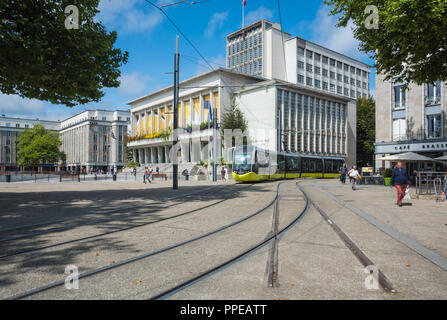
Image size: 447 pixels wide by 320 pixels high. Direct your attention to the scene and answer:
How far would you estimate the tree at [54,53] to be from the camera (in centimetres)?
920

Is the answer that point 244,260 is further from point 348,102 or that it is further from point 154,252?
point 348,102

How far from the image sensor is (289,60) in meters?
60.1

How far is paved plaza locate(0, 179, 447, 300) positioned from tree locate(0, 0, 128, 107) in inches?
183

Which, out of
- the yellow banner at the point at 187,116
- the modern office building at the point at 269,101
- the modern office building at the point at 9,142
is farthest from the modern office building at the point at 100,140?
the yellow banner at the point at 187,116

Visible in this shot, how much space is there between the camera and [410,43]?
10.7m

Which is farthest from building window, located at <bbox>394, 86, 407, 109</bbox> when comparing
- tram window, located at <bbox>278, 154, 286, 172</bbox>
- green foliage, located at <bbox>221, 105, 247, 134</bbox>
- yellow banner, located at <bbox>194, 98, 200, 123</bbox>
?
yellow banner, located at <bbox>194, 98, 200, 123</bbox>

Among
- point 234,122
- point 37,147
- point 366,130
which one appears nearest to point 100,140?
point 37,147

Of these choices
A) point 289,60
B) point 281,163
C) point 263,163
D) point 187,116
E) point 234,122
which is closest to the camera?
point 263,163

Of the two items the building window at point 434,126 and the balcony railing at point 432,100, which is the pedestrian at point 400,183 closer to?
the building window at point 434,126

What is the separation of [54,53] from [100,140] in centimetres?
8651

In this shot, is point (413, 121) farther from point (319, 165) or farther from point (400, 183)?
point (400, 183)

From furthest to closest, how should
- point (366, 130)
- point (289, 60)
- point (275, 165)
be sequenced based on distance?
1. point (289, 60)
2. point (366, 130)
3. point (275, 165)

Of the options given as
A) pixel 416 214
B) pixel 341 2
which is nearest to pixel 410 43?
pixel 341 2
